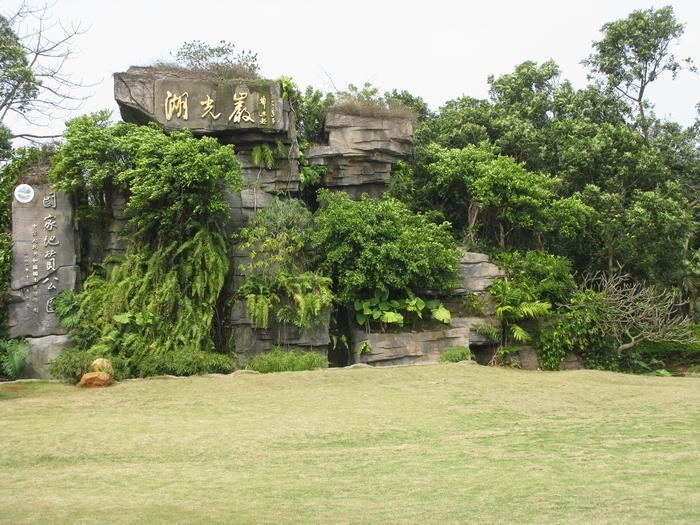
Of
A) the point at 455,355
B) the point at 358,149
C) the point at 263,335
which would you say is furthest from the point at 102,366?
the point at 358,149

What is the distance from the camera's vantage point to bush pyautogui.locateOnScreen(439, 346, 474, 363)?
14531 millimetres

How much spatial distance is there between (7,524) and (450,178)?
13437mm

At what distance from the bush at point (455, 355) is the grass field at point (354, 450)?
124 cm

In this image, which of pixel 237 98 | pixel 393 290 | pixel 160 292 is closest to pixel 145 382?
pixel 160 292

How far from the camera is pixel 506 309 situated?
612 inches

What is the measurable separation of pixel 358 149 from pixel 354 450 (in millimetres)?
10309

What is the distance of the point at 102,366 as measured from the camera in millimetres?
12398

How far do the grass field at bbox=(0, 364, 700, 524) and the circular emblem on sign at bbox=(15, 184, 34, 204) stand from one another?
4241mm

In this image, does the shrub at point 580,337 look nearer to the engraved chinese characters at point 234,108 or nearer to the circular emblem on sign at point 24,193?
the engraved chinese characters at point 234,108

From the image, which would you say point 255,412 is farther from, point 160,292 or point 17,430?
point 160,292

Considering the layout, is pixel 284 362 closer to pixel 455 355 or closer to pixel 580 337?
pixel 455 355

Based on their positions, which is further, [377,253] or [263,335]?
[377,253]

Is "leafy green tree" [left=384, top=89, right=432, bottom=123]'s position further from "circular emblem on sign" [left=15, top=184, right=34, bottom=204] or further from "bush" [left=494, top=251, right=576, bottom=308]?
"circular emblem on sign" [left=15, top=184, right=34, bottom=204]

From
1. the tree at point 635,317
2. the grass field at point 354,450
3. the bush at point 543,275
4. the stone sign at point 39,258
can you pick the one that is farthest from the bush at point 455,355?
the stone sign at point 39,258
